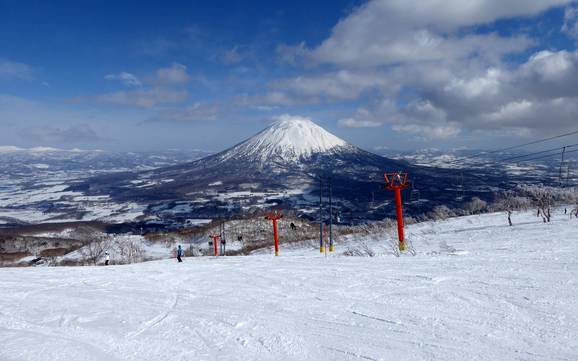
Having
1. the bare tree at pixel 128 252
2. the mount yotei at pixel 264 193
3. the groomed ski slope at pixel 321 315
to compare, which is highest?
the mount yotei at pixel 264 193

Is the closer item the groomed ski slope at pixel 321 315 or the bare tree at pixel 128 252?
the groomed ski slope at pixel 321 315

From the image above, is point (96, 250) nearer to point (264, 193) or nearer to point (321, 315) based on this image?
point (321, 315)

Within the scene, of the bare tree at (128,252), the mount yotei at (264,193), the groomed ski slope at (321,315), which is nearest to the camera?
the groomed ski slope at (321,315)

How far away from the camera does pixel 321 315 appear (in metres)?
7.16

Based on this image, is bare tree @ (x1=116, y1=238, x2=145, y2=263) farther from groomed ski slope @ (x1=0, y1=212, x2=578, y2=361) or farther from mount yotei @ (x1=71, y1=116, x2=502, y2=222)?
mount yotei @ (x1=71, y1=116, x2=502, y2=222)

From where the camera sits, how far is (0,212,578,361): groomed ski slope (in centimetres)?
556

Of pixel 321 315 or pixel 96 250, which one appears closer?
pixel 321 315

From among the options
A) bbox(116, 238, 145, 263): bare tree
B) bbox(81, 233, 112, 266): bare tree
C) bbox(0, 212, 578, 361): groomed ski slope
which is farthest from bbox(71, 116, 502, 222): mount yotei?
bbox(0, 212, 578, 361): groomed ski slope

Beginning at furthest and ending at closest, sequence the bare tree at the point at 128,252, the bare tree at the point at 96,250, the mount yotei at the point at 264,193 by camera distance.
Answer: the mount yotei at the point at 264,193
the bare tree at the point at 96,250
the bare tree at the point at 128,252

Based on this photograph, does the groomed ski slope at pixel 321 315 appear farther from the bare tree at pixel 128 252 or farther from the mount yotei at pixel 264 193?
the mount yotei at pixel 264 193

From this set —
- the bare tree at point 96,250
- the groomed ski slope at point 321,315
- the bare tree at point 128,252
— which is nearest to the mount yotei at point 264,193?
the bare tree at point 128,252

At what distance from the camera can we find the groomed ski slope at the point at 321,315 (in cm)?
556

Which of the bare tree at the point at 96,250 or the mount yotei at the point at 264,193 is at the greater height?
the mount yotei at the point at 264,193

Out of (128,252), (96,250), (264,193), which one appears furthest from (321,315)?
(264,193)
